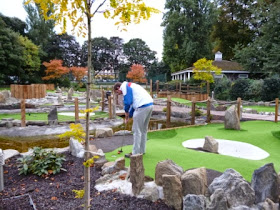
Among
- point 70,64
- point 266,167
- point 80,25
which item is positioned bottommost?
point 266,167

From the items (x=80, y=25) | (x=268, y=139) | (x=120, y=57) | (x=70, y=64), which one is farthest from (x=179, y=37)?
(x=80, y=25)

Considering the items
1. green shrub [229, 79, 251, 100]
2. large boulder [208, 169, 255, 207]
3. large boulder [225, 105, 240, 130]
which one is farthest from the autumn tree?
large boulder [208, 169, 255, 207]

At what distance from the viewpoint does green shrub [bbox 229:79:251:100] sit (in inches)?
695

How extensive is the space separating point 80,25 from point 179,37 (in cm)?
2873

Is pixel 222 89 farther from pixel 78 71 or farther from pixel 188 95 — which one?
pixel 78 71

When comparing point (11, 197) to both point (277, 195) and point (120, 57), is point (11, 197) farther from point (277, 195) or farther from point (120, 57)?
point (120, 57)

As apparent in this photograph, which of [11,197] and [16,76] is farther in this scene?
[16,76]

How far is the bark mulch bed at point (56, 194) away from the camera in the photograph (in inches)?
122

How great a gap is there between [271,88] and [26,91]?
17752 mm

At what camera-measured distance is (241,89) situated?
17.8 metres

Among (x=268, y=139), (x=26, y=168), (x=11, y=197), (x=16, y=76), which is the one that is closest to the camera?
(x=11, y=197)

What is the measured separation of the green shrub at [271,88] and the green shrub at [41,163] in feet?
51.2

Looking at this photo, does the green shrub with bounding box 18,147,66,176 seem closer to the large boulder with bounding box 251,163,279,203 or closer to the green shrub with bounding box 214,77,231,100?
the large boulder with bounding box 251,163,279,203

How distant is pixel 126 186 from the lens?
3.54 m
